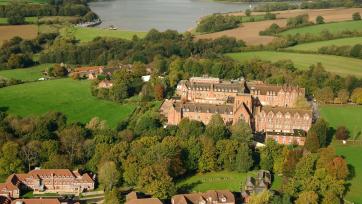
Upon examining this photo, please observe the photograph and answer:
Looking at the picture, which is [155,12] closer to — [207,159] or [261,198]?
[207,159]

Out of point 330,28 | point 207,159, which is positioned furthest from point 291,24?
point 207,159

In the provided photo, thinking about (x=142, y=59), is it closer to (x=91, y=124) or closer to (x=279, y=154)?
(x=91, y=124)

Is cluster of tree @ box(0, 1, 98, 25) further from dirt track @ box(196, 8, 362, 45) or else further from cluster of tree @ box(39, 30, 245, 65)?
dirt track @ box(196, 8, 362, 45)

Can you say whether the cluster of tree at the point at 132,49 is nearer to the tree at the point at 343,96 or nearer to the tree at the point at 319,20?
the tree at the point at 319,20

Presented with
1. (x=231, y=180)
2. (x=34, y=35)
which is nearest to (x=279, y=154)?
(x=231, y=180)

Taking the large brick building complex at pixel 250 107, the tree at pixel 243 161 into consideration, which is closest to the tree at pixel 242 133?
Answer: the large brick building complex at pixel 250 107
